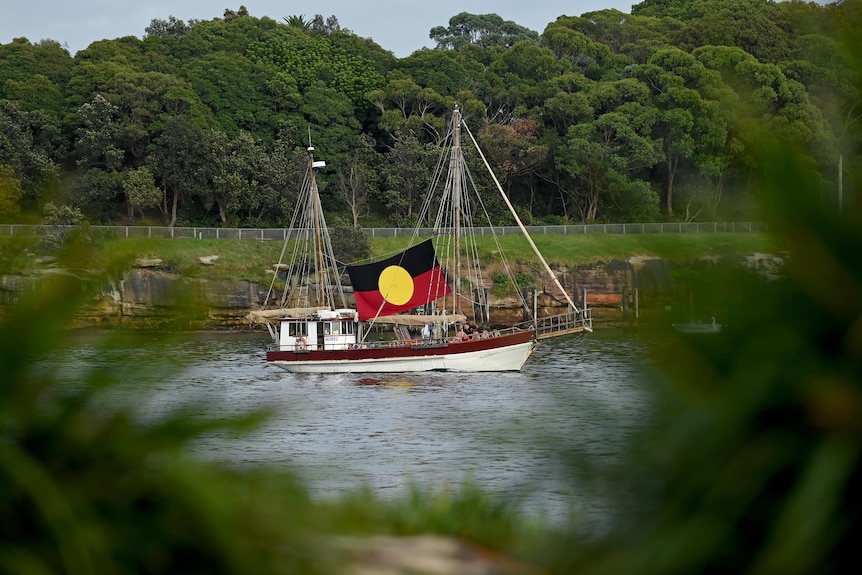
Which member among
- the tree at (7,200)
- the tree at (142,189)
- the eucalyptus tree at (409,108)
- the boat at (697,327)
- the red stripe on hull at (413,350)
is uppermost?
the eucalyptus tree at (409,108)

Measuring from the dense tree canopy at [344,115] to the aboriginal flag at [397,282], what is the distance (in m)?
20.8

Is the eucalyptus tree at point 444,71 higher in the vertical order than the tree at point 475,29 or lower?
lower

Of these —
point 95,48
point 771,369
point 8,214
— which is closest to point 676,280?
point 771,369

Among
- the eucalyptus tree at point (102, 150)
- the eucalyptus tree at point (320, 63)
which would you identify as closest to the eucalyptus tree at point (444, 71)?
the eucalyptus tree at point (320, 63)

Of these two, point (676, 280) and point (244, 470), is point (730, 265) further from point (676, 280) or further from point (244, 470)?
point (244, 470)

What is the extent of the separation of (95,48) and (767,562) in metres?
83.4

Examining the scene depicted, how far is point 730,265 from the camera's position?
6.86 feet

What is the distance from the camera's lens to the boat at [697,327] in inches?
82.2

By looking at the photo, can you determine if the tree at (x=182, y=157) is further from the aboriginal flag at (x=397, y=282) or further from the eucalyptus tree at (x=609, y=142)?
the aboriginal flag at (x=397, y=282)

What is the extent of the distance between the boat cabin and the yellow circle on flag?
1962 millimetres

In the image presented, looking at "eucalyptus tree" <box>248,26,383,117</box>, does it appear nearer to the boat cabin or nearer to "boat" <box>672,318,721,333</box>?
the boat cabin

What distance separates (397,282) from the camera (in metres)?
41.3

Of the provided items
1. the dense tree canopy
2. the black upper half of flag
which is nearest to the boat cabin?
the black upper half of flag

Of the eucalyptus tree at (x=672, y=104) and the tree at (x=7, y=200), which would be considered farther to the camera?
the eucalyptus tree at (x=672, y=104)
